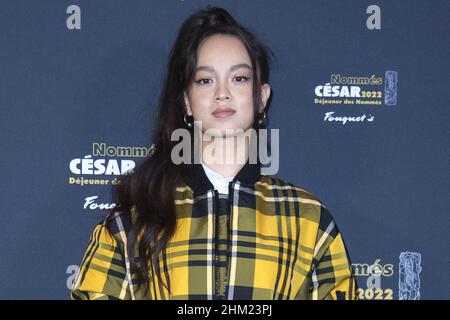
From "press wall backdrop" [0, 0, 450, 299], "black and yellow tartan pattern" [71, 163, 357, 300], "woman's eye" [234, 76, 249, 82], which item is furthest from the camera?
"press wall backdrop" [0, 0, 450, 299]

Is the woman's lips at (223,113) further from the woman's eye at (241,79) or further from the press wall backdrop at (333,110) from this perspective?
the press wall backdrop at (333,110)

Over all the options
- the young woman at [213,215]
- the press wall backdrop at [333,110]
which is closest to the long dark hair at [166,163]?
the young woman at [213,215]

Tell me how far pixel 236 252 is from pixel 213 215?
0.34 feet

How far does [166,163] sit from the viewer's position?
1571 mm

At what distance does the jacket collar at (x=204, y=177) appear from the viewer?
150 centimetres

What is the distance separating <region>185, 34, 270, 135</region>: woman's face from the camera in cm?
149

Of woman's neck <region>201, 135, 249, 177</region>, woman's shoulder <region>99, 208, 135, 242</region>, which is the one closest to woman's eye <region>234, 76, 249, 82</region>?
woman's neck <region>201, 135, 249, 177</region>

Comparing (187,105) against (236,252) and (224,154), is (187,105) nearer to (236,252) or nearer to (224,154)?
(224,154)

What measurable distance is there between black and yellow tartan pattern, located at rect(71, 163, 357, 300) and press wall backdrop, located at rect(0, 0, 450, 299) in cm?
30

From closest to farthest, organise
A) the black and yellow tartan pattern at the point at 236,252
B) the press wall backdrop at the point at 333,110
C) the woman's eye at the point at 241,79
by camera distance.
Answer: the black and yellow tartan pattern at the point at 236,252 → the woman's eye at the point at 241,79 → the press wall backdrop at the point at 333,110

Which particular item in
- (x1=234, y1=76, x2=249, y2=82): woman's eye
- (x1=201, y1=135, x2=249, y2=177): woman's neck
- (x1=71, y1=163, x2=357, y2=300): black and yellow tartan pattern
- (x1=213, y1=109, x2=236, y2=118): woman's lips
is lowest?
(x1=71, y1=163, x2=357, y2=300): black and yellow tartan pattern

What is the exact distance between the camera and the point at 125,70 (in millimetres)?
1777

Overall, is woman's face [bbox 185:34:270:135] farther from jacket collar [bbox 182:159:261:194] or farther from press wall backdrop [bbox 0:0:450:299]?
press wall backdrop [bbox 0:0:450:299]
